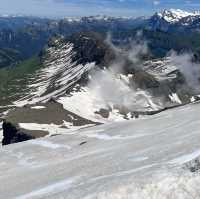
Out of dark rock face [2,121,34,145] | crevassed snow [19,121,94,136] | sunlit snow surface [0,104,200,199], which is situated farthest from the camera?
crevassed snow [19,121,94,136]

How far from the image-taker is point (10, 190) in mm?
46656

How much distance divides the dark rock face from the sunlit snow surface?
6659 cm

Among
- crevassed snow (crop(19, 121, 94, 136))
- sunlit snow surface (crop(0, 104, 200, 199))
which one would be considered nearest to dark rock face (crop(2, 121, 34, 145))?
crevassed snow (crop(19, 121, 94, 136))

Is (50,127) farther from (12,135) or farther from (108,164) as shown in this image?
(108,164)

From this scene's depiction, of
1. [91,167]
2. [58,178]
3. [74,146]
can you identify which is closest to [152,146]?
[91,167]

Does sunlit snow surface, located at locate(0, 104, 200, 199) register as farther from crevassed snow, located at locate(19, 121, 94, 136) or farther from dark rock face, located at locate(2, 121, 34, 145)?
crevassed snow, located at locate(19, 121, 94, 136)

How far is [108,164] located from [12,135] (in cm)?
12130

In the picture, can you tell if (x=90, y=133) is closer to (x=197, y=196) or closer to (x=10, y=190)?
(x=10, y=190)

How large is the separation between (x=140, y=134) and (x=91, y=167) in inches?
1171

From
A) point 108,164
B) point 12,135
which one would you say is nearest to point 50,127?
point 12,135

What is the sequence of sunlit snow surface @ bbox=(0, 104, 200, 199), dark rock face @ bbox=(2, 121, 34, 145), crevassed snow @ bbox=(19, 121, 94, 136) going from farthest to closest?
crevassed snow @ bbox=(19, 121, 94, 136)
dark rock face @ bbox=(2, 121, 34, 145)
sunlit snow surface @ bbox=(0, 104, 200, 199)

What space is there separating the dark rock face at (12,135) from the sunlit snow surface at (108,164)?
218 ft

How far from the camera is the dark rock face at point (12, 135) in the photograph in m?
160

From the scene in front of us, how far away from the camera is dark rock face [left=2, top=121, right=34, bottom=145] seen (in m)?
160
